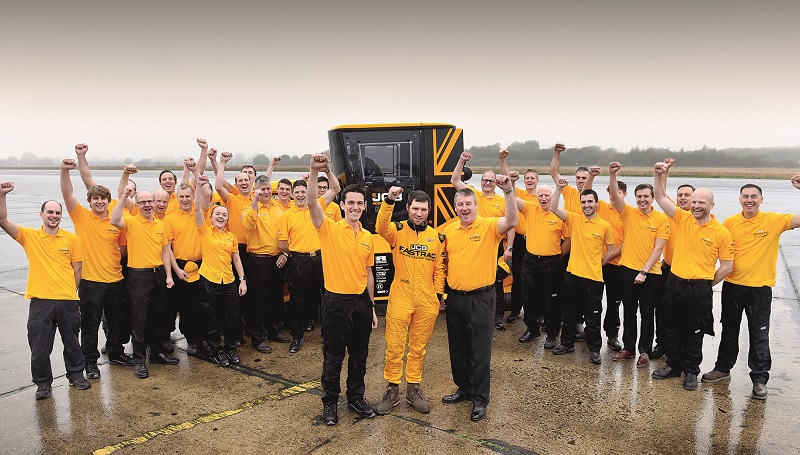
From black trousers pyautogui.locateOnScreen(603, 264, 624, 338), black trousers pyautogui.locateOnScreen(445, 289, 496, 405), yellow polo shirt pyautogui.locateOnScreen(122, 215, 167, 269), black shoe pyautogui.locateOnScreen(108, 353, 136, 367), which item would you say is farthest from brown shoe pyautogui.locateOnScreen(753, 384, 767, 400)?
black shoe pyautogui.locateOnScreen(108, 353, 136, 367)

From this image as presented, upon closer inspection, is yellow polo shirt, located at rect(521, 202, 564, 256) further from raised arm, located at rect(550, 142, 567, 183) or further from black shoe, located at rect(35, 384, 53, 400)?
black shoe, located at rect(35, 384, 53, 400)

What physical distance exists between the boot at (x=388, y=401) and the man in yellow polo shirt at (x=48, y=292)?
8.89ft

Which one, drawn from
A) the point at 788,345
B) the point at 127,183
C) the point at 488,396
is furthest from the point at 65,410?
the point at 788,345

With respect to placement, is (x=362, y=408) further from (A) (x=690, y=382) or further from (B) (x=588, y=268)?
(A) (x=690, y=382)

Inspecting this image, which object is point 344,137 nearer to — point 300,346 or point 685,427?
point 300,346

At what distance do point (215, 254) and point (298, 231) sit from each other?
952mm

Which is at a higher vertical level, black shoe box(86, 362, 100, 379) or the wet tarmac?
black shoe box(86, 362, 100, 379)

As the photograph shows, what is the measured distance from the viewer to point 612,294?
5.70 metres

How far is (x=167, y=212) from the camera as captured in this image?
19.2ft

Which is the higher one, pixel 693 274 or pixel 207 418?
pixel 693 274

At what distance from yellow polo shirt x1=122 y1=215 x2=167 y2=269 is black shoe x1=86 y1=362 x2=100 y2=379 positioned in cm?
102

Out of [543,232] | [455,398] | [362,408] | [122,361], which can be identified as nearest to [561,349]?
[543,232]

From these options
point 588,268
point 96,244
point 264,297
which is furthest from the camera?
point 264,297

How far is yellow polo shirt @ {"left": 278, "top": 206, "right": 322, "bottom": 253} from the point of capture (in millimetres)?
5746
